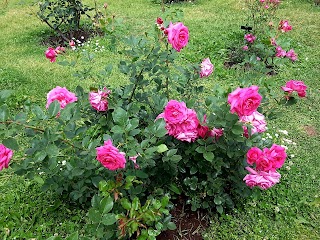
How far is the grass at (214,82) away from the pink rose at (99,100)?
2.28ft

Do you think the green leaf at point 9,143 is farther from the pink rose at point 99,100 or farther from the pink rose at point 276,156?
the pink rose at point 276,156

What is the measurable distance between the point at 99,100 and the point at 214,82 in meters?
2.40

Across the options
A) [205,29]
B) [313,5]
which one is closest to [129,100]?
[205,29]

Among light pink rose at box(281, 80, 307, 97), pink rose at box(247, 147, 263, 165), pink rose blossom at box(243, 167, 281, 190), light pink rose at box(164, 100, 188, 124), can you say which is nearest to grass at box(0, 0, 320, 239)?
pink rose blossom at box(243, 167, 281, 190)

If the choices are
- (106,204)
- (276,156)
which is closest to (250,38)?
(276,156)

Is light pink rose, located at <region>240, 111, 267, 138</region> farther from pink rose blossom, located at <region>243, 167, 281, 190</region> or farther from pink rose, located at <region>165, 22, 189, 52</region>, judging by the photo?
pink rose, located at <region>165, 22, 189, 52</region>

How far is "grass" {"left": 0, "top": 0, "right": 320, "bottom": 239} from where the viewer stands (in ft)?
7.91

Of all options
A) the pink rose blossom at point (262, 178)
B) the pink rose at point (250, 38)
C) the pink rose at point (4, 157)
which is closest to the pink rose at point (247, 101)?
the pink rose blossom at point (262, 178)

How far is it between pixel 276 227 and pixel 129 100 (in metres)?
1.15

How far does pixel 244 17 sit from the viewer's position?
6.47m

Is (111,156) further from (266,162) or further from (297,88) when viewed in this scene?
(297,88)

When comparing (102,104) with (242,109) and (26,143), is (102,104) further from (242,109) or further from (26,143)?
(26,143)

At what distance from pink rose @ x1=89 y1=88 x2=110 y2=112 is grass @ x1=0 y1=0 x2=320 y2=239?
2.28 feet

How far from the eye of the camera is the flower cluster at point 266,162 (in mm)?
1982
